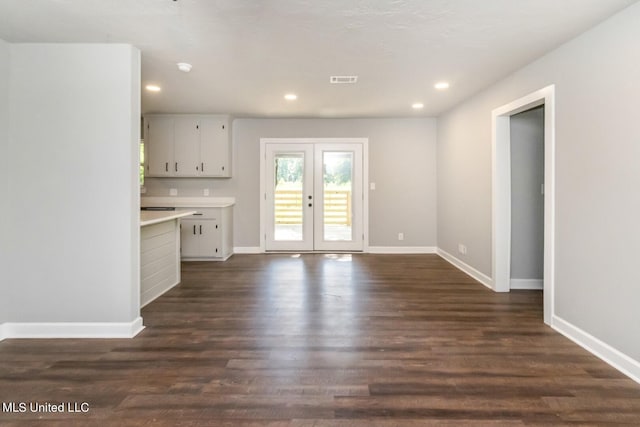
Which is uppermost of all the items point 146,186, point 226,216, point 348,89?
point 348,89

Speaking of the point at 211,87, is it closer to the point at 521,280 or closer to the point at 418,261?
the point at 418,261

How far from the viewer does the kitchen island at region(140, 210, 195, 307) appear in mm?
3533

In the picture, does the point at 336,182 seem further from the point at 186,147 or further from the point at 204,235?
the point at 186,147

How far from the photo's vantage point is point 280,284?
431 cm

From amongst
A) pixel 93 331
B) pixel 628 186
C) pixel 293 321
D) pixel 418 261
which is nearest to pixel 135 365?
pixel 93 331

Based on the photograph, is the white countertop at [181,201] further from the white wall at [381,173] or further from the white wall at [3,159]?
the white wall at [3,159]

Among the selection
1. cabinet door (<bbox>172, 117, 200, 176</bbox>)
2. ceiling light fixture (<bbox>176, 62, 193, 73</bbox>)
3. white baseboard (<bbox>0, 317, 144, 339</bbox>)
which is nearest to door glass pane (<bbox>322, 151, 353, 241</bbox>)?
cabinet door (<bbox>172, 117, 200, 176</bbox>)

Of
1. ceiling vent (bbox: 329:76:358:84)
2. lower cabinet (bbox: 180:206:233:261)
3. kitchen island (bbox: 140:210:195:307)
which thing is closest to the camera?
kitchen island (bbox: 140:210:195:307)

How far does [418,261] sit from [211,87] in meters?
3.91

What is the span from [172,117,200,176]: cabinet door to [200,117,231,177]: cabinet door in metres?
0.08

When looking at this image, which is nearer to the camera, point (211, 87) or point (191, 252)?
point (211, 87)

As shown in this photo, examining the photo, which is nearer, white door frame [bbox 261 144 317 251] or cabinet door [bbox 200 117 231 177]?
cabinet door [bbox 200 117 231 177]

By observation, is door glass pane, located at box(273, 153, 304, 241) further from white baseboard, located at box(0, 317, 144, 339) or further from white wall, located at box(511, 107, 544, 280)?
white baseboard, located at box(0, 317, 144, 339)

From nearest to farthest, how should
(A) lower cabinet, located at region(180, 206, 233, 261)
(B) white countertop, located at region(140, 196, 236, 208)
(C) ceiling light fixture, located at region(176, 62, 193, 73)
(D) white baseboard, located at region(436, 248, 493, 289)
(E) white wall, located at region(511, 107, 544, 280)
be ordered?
(C) ceiling light fixture, located at region(176, 62, 193, 73) → (E) white wall, located at region(511, 107, 544, 280) → (D) white baseboard, located at region(436, 248, 493, 289) → (A) lower cabinet, located at region(180, 206, 233, 261) → (B) white countertop, located at region(140, 196, 236, 208)
